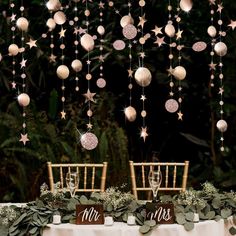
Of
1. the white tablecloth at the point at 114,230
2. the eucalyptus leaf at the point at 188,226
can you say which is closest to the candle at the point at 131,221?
the white tablecloth at the point at 114,230

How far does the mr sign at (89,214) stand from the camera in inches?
131

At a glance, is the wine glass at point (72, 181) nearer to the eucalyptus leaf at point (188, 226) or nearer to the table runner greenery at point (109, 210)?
the table runner greenery at point (109, 210)

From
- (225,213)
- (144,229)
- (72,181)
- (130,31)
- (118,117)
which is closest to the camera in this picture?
(144,229)

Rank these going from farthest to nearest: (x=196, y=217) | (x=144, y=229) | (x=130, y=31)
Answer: (x=130, y=31)
(x=196, y=217)
(x=144, y=229)

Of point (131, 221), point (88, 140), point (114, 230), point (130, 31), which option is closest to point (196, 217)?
point (131, 221)

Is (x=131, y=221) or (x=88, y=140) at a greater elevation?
(x=88, y=140)

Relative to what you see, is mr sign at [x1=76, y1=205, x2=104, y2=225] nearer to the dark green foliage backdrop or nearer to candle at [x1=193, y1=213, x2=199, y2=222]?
candle at [x1=193, y1=213, x2=199, y2=222]

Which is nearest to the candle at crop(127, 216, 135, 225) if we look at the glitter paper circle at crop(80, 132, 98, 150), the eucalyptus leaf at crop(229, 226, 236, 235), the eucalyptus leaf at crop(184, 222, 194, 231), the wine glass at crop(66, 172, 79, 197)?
the eucalyptus leaf at crop(184, 222, 194, 231)

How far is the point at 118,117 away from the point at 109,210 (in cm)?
355

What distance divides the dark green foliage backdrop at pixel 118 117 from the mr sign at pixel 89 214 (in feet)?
9.16

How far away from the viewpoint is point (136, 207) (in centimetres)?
341

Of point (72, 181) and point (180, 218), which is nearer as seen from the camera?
point (180, 218)

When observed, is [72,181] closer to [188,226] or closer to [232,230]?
[188,226]

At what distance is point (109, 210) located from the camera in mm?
3449
